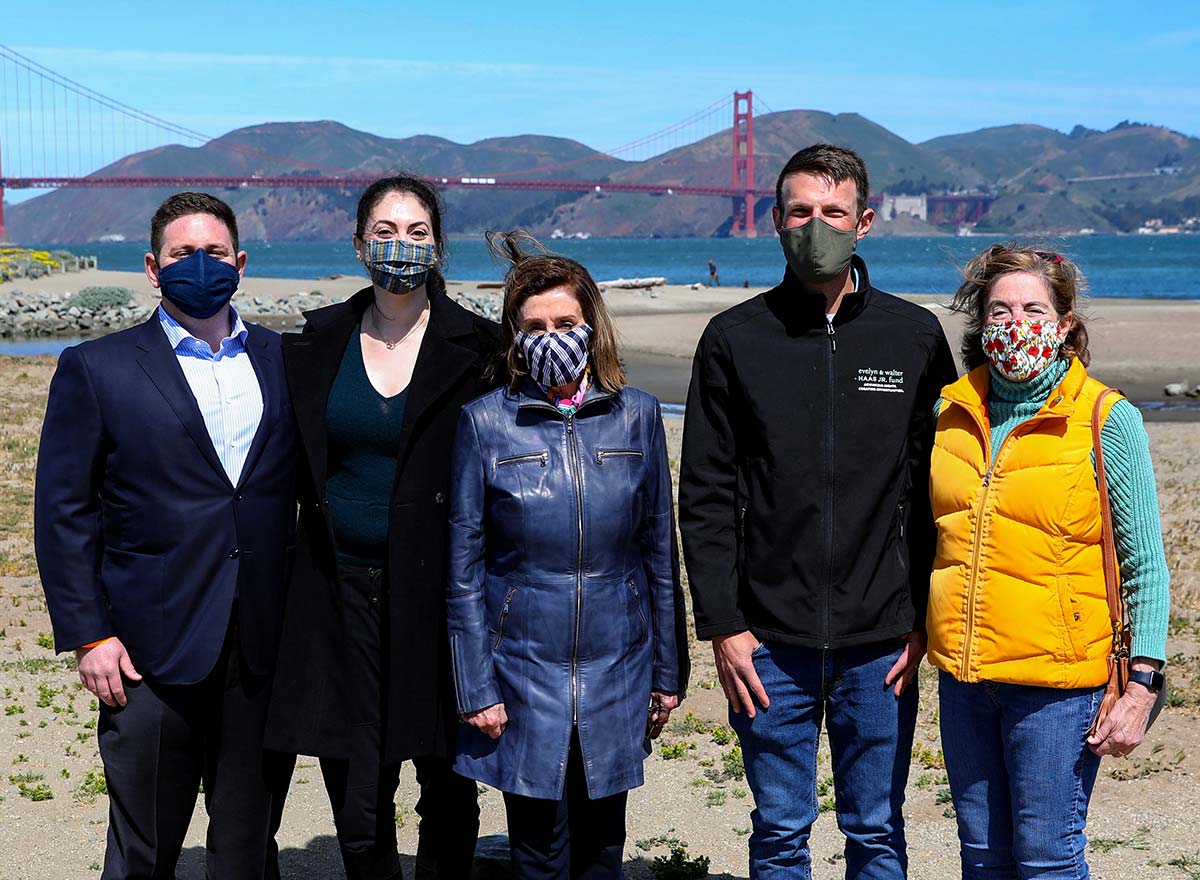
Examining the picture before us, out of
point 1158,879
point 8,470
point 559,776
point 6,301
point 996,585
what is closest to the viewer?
point 996,585

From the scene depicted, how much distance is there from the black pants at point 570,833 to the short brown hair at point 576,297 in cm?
91

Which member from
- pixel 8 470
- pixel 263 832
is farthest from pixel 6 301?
pixel 263 832

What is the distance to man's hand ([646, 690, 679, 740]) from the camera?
317cm

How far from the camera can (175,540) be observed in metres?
2.99

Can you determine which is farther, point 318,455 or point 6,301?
point 6,301

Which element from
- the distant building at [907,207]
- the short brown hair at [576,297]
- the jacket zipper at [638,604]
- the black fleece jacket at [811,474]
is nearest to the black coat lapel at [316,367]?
the short brown hair at [576,297]

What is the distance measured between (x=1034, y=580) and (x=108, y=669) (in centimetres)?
216

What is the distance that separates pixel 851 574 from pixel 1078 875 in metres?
0.85

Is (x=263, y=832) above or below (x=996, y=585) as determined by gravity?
below

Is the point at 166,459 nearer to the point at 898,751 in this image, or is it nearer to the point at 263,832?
the point at 263,832

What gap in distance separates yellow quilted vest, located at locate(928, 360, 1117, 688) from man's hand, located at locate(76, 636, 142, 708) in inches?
76.7

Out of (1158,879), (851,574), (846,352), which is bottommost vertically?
(1158,879)

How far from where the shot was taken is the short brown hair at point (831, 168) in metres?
3.10

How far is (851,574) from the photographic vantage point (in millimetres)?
3025
